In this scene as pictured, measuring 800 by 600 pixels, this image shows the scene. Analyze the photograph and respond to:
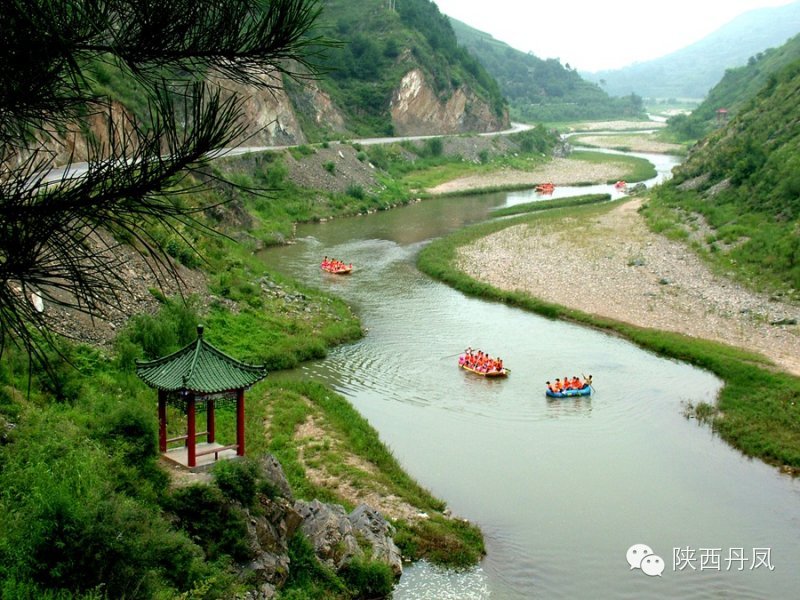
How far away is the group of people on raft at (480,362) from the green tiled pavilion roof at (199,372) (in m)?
12.6

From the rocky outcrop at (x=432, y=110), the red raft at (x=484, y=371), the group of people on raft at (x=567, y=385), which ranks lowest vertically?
the group of people on raft at (x=567, y=385)

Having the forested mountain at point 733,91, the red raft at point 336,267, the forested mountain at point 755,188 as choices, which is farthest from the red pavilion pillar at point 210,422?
the forested mountain at point 733,91

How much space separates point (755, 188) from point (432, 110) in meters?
52.6

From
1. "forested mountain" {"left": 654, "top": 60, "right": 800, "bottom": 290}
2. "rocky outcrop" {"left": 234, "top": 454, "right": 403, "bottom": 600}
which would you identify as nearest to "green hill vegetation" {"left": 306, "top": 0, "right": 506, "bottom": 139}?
"forested mountain" {"left": 654, "top": 60, "right": 800, "bottom": 290}

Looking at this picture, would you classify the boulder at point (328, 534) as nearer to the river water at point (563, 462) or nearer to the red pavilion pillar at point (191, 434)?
the river water at point (563, 462)

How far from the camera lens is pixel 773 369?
90.3 ft

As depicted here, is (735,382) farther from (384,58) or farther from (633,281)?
→ (384,58)

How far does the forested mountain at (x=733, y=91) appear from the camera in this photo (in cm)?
11712

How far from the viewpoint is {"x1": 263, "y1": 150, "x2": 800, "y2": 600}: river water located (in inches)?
664

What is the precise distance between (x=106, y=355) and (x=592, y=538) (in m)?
13.7

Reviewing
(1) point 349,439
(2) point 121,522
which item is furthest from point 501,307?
(2) point 121,522

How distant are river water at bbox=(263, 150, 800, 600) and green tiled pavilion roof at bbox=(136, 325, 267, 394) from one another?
513 centimetres

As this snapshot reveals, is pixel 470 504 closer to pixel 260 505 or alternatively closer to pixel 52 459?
pixel 260 505

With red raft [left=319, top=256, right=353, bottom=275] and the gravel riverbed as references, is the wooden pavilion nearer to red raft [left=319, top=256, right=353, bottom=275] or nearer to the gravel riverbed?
the gravel riverbed
